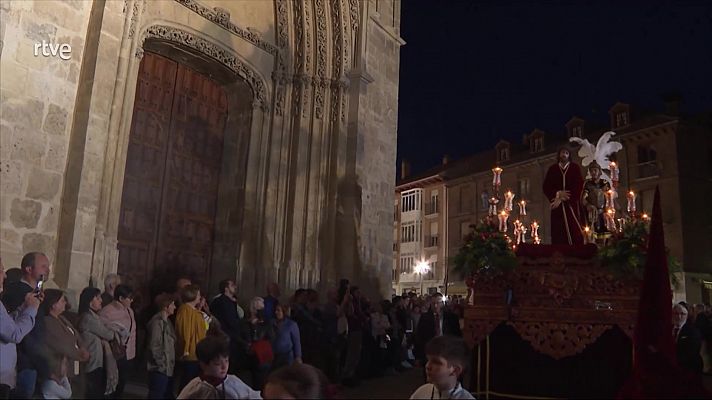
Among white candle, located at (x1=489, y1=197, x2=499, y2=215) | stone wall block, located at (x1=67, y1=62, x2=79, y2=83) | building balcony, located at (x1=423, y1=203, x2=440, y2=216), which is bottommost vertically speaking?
white candle, located at (x1=489, y1=197, x2=499, y2=215)

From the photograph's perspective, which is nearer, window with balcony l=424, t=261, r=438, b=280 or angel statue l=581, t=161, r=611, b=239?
angel statue l=581, t=161, r=611, b=239

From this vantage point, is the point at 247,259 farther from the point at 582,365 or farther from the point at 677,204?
the point at 677,204

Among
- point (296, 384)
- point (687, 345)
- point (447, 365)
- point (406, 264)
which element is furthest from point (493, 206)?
point (406, 264)

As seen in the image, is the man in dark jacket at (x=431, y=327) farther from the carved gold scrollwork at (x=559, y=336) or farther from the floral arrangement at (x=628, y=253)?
the floral arrangement at (x=628, y=253)

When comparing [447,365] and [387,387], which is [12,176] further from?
[387,387]

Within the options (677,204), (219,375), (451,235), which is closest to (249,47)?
(219,375)

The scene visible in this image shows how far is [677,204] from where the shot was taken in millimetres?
25938

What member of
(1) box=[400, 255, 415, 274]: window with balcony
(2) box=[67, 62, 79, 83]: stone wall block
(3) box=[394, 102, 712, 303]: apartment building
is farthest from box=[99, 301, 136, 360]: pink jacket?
(1) box=[400, 255, 415, 274]: window with balcony

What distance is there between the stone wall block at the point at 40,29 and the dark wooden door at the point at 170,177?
7.69 ft

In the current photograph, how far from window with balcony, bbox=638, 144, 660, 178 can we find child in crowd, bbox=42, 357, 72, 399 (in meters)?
27.2

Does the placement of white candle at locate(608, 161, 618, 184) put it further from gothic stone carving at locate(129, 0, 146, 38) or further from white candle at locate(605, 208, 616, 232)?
gothic stone carving at locate(129, 0, 146, 38)

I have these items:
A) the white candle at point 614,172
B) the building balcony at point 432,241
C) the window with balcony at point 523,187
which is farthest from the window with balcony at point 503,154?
the white candle at point 614,172

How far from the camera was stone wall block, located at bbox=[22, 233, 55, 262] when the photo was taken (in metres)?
6.55

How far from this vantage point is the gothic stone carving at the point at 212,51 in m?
9.15
